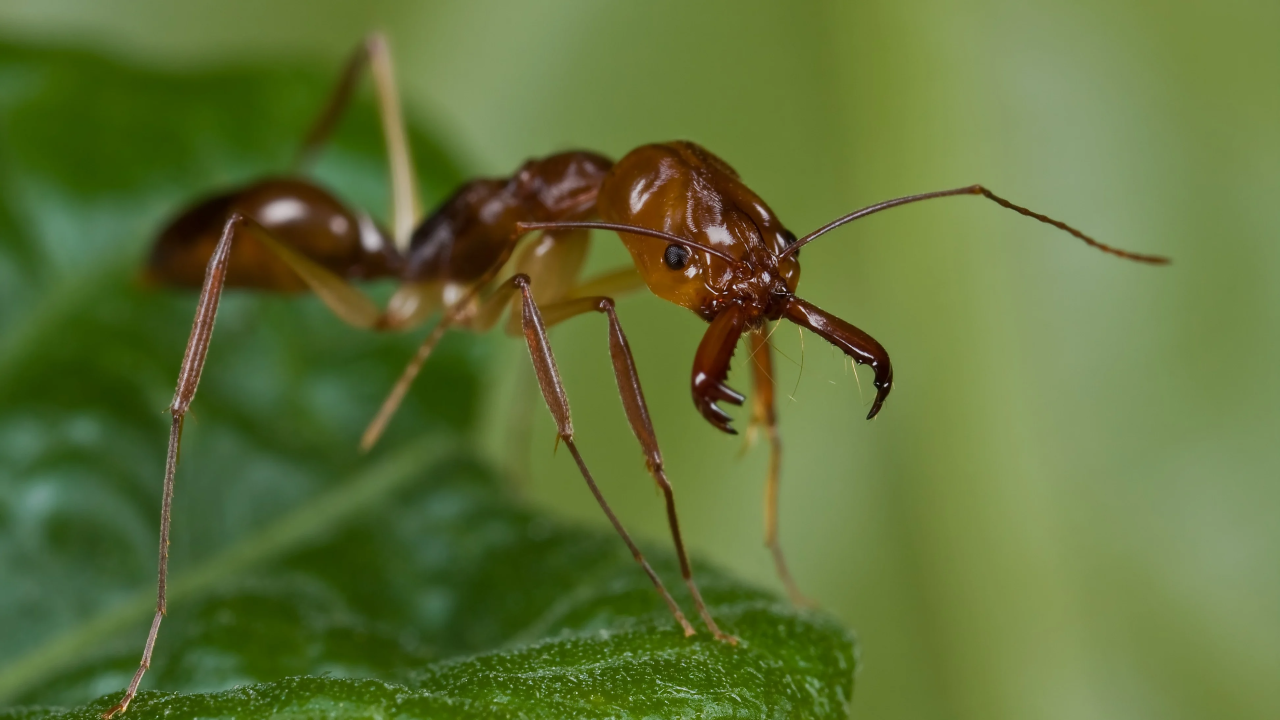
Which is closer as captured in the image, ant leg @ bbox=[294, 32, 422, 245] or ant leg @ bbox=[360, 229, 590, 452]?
ant leg @ bbox=[360, 229, 590, 452]

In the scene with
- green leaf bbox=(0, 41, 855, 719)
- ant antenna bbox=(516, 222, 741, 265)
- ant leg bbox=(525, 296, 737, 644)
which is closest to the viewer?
green leaf bbox=(0, 41, 855, 719)

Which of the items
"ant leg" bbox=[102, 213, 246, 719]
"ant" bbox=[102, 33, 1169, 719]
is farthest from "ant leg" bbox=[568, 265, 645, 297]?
"ant leg" bbox=[102, 213, 246, 719]

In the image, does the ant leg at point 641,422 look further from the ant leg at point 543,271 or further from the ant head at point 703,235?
the ant leg at point 543,271

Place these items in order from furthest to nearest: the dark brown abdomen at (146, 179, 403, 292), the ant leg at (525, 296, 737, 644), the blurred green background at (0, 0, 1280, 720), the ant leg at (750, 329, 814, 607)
A: 1. the blurred green background at (0, 0, 1280, 720)
2. the dark brown abdomen at (146, 179, 403, 292)
3. the ant leg at (750, 329, 814, 607)
4. the ant leg at (525, 296, 737, 644)

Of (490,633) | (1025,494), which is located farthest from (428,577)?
(1025,494)

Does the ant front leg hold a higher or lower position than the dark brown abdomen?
lower

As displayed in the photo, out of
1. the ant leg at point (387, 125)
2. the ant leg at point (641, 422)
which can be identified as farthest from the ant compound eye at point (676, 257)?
the ant leg at point (387, 125)

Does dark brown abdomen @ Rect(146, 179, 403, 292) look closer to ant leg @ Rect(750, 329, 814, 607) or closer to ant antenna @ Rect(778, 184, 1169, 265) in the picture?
ant leg @ Rect(750, 329, 814, 607)
